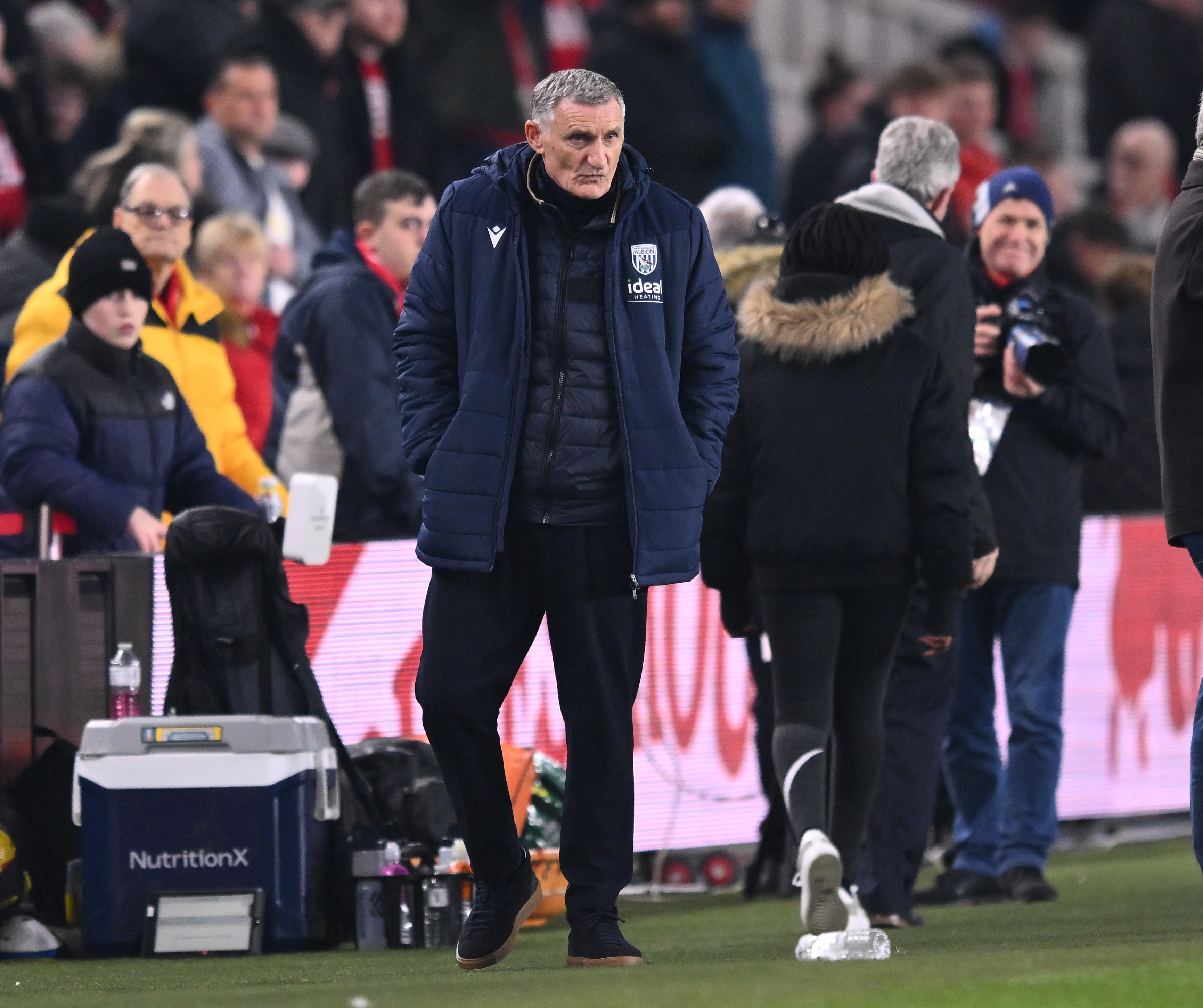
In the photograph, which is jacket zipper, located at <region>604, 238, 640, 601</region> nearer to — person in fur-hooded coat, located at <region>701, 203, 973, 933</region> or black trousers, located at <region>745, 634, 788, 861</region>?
person in fur-hooded coat, located at <region>701, 203, 973, 933</region>

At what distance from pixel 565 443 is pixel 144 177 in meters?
3.78

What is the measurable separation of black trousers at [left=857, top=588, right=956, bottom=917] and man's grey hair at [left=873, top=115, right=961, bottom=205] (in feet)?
4.33

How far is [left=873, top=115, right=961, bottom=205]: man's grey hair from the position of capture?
769cm

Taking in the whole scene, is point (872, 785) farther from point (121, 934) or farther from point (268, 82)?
point (268, 82)

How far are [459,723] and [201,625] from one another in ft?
5.48

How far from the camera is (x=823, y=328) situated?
22.6ft

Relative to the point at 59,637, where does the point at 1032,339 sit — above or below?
above

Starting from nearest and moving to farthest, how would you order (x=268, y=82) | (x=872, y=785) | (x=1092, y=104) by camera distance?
(x=872, y=785)
(x=268, y=82)
(x=1092, y=104)

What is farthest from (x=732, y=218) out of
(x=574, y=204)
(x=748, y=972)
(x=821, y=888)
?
(x=748, y=972)

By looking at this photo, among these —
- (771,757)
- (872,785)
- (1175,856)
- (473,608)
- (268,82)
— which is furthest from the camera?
(268,82)

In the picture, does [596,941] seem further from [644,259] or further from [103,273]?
[103,273]

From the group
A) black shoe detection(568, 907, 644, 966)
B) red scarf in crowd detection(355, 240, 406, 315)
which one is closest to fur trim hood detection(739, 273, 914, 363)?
black shoe detection(568, 907, 644, 966)

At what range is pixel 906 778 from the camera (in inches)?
309

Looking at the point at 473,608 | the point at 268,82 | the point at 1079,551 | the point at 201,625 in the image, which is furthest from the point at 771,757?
the point at 268,82
